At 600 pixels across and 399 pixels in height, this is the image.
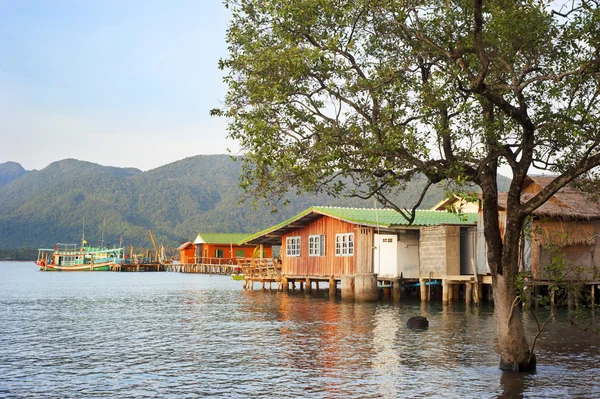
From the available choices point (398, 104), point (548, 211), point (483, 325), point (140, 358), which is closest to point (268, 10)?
point (398, 104)

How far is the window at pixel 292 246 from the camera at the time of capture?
45.2 meters

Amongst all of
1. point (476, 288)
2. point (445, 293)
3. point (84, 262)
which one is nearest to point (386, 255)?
point (445, 293)

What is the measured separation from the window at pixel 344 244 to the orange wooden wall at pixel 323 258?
8.9 inches

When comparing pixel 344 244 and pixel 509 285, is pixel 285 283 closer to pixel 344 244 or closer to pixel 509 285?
pixel 344 244

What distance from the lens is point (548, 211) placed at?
28812 millimetres

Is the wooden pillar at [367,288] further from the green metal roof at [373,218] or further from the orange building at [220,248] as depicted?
the orange building at [220,248]

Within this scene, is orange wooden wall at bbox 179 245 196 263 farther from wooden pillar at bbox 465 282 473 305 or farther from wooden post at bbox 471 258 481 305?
wooden post at bbox 471 258 481 305

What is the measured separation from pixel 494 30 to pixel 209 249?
290 ft

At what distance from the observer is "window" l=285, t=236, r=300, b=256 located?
45156 mm

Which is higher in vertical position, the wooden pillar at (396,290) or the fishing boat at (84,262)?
the fishing boat at (84,262)

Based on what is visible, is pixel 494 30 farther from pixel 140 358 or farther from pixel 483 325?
pixel 483 325

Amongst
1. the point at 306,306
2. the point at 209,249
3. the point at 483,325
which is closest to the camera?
the point at 483,325

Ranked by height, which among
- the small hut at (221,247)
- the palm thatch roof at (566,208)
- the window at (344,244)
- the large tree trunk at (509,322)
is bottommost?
the large tree trunk at (509,322)

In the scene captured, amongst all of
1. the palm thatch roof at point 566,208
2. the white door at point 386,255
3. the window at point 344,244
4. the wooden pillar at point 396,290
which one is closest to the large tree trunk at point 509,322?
the palm thatch roof at point 566,208
